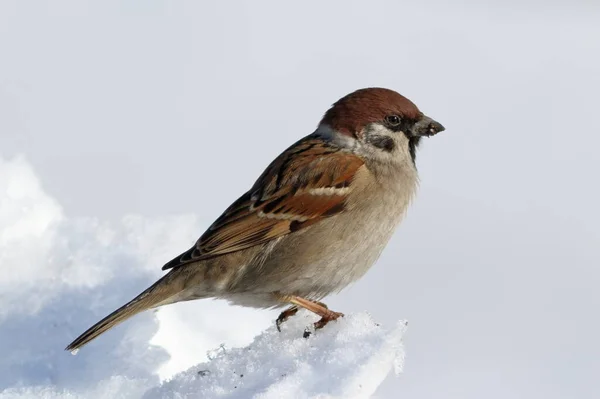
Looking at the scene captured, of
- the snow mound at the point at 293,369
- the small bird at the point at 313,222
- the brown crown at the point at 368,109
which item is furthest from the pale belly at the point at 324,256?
the brown crown at the point at 368,109

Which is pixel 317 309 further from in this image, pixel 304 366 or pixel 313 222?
pixel 304 366

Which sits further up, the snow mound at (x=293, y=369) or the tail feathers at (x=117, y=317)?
the snow mound at (x=293, y=369)

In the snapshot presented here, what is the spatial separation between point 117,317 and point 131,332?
0.48m

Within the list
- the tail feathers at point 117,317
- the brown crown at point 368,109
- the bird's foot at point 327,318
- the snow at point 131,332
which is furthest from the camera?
the brown crown at point 368,109

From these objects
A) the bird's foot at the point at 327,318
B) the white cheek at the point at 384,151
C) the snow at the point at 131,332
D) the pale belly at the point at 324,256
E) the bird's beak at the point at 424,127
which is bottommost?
the snow at the point at 131,332

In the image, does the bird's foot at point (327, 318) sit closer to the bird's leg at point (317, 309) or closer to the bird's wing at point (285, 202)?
the bird's leg at point (317, 309)

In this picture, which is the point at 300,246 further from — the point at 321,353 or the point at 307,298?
the point at 321,353

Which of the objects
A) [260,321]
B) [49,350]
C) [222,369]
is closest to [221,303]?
[260,321]

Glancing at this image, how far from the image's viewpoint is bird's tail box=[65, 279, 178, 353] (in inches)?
145

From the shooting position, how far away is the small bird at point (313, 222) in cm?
384

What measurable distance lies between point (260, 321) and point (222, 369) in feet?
4.27

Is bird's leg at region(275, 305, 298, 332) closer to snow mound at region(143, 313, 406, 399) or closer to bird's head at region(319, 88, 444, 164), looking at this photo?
snow mound at region(143, 313, 406, 399)

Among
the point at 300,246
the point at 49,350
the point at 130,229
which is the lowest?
the point at 49,350

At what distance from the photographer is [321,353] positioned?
312 centimetres
